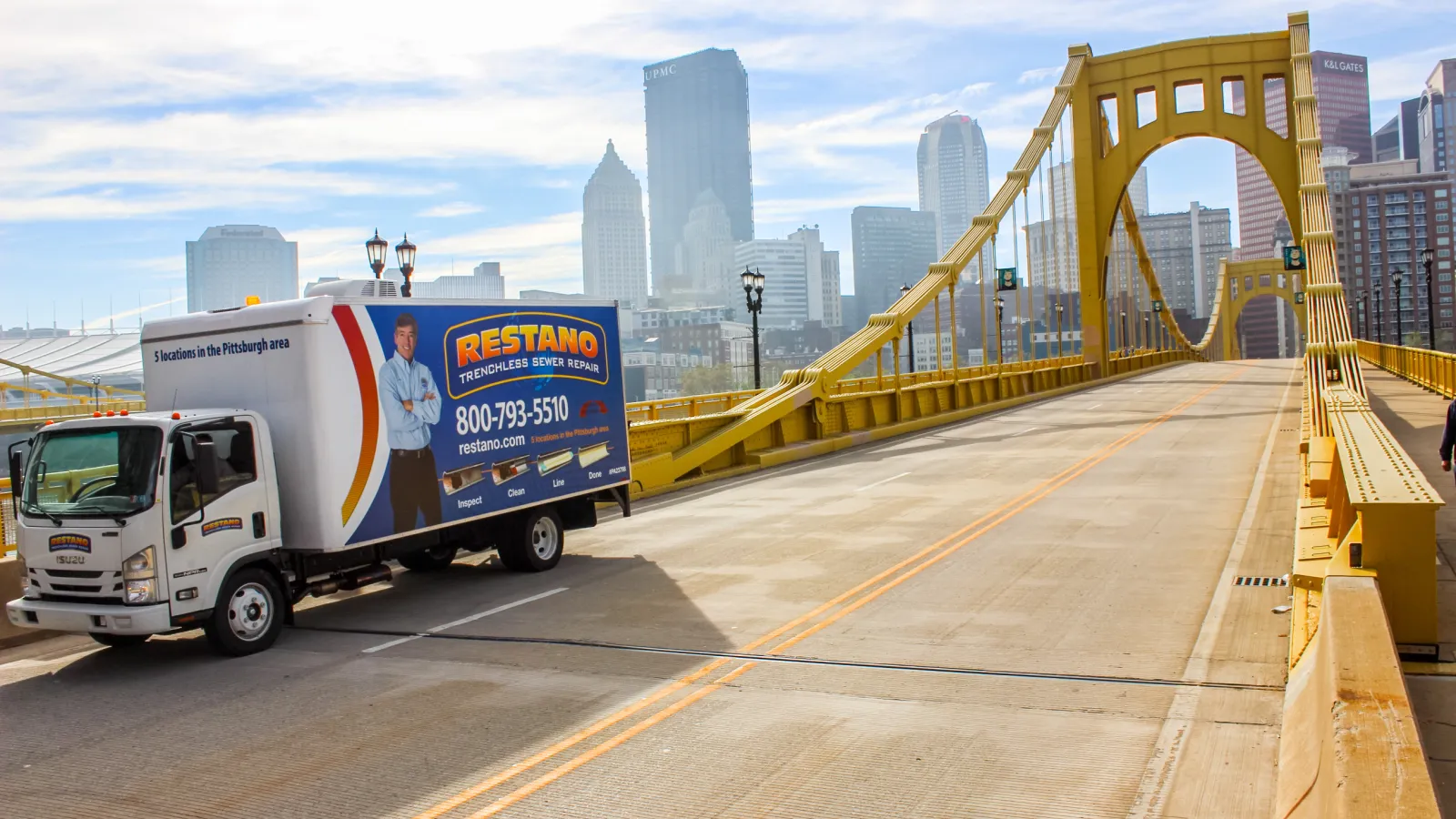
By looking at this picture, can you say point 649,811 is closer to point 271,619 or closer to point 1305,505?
point 271,619

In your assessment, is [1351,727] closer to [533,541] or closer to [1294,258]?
[533,541]

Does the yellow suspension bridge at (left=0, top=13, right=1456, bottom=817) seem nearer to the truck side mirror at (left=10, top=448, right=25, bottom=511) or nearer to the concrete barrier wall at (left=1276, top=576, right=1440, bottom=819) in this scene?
the concrete barrier wall at (left=1276, top=576, right=1440, bottom=819)

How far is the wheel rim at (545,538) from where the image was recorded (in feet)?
44.5

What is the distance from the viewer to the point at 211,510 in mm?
9812

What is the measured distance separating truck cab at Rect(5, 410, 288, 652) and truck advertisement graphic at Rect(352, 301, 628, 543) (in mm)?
1085

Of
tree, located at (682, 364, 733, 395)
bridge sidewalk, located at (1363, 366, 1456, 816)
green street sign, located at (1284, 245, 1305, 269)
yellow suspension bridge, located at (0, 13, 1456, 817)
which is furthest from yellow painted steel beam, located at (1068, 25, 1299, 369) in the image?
yellow suspension bridge, located at (0, 13, 1456, 817)

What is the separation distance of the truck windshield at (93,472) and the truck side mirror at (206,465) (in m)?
0.33

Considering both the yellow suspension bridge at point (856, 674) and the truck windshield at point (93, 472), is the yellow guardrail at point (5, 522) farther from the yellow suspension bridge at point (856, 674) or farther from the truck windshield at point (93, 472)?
the truck windshield at point (93, 472)

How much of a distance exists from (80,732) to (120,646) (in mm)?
2987

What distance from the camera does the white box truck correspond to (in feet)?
31.4

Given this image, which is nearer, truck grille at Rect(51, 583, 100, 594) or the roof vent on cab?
truck grille at Rect(51, 583, 100, 594)

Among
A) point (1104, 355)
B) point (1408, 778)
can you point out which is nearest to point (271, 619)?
point (1408, 778)

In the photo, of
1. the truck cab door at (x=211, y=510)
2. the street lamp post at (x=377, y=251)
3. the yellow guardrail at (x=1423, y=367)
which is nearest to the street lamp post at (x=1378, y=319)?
the yellow guardrail at (x=1423, y=367)

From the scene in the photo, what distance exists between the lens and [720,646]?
9.43m
